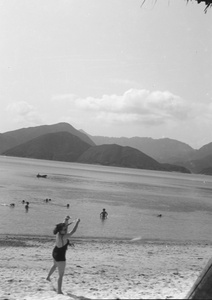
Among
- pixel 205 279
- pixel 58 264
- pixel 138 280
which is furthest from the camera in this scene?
pixel 138 280

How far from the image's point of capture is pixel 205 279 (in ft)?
12.1

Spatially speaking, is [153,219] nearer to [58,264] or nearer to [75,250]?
[75,250]

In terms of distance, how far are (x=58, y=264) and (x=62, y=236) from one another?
30.8 inches

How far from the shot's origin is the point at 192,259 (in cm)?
1825

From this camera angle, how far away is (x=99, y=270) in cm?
1377

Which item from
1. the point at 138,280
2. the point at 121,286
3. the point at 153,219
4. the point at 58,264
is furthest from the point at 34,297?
the point at 153,219

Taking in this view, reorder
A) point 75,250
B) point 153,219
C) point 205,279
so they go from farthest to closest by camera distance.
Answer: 1. point 153,219
2. point 75,250
3. point 205,279

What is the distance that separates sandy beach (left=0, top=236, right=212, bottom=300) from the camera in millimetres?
9314

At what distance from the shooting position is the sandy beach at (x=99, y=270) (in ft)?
30.6

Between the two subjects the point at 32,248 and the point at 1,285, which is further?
the point at 32,248

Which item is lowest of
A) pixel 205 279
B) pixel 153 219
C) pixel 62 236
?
pixel 153 219

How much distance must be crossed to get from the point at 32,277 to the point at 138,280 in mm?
4052

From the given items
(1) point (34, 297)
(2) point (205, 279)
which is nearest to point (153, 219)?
(1) point (34, 297)

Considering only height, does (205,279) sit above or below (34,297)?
above
